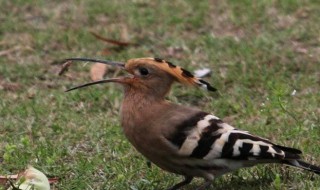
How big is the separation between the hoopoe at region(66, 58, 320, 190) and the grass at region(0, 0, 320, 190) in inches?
8.8

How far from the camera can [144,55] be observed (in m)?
7.43

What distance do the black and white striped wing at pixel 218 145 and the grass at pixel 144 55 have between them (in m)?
0.19

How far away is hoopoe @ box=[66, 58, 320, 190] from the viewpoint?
14.5 feet

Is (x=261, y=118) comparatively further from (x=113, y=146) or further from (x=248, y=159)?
(x=248, y=159)

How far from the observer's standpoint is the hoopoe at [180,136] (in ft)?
14.5

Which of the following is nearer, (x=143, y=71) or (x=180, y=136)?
(x=180, y=136)

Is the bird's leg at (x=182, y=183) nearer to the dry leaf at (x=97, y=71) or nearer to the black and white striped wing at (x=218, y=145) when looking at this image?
the black and white striped wing at (x=218, y=145)

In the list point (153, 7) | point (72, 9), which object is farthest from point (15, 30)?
point (153, 7)

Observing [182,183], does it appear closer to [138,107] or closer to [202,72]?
[138,107]

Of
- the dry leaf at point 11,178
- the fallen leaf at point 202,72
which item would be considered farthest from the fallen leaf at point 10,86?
the dry leaf at point 11,178

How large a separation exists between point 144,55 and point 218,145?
10.2 ft

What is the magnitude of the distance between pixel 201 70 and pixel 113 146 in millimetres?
1792

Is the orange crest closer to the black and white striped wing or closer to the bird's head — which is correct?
the bird's head

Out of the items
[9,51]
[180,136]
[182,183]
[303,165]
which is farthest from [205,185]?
[9,51]
